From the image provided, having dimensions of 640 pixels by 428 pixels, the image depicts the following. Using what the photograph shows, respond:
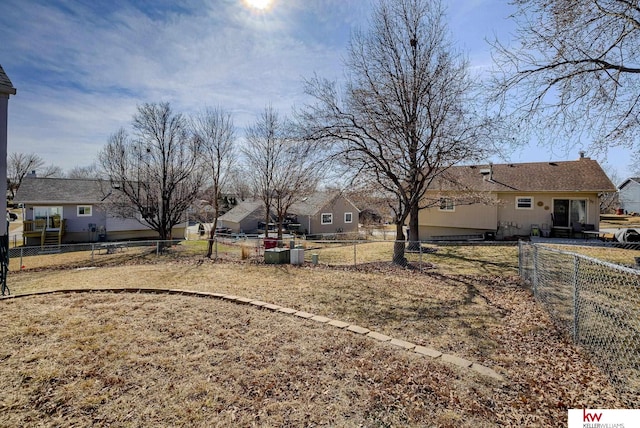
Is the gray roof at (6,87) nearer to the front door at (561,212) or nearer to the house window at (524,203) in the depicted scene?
the house window at (524,203)

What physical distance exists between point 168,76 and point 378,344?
40.2 ft

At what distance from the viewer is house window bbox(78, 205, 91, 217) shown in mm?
25000

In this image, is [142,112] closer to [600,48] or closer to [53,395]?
[53,395]

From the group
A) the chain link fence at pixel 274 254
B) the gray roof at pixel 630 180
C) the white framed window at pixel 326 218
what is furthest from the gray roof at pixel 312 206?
the gray roof at pixel 630 180

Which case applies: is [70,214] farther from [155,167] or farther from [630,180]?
[630,180]

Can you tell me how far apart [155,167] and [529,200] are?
945 inches

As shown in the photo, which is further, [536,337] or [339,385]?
[536,337]

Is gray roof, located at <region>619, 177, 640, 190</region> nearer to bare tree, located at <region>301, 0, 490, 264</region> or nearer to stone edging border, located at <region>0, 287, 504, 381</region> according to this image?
bare tree, located at <region>301, 0, 490, 264</region>

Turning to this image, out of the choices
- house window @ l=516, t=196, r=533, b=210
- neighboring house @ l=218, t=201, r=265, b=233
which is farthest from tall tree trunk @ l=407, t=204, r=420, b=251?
neighboring house @ l=218, t=201, r=265, b=233

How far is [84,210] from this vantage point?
2519 centimetres

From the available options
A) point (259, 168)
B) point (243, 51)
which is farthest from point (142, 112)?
point (243, 51)

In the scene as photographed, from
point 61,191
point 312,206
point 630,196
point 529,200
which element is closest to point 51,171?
point 61,191

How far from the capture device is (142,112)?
64.3 feet

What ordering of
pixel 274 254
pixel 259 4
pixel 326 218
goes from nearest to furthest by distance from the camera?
1. pixel 259 4
2. pixel 274 254
3. pixel 326 218
